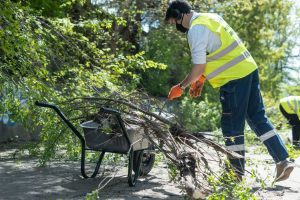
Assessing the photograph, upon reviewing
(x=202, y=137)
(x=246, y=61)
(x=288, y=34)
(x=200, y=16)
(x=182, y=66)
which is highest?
(x=288, y=34)

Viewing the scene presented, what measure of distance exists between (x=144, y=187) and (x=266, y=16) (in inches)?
890

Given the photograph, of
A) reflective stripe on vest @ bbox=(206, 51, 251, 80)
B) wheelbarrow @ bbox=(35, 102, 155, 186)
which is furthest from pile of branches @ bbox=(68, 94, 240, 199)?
reflective stripe on vest @ bbox=(206, 51, 251, 80)

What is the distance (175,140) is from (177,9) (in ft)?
4.54

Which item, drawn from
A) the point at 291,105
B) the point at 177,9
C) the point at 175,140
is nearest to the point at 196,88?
the point at 177,9

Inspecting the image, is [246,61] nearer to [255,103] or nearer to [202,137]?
[255,103]

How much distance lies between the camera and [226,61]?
5.79 metres

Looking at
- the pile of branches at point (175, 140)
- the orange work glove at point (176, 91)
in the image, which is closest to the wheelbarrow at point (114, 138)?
the pile of branches at point (175, 140)

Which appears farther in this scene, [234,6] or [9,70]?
[234,6]

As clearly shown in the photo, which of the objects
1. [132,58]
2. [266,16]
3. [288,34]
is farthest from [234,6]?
[288,34]

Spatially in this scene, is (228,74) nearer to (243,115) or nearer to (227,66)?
(227,66)

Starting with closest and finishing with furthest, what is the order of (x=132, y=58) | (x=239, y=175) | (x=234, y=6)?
(x=239, y=175)
(x=132, y=58)
(x=234, y=6)

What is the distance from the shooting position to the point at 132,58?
8.00 m

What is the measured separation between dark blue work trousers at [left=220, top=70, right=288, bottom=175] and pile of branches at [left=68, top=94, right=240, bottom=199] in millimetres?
353

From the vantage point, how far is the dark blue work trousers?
5.70 metres
